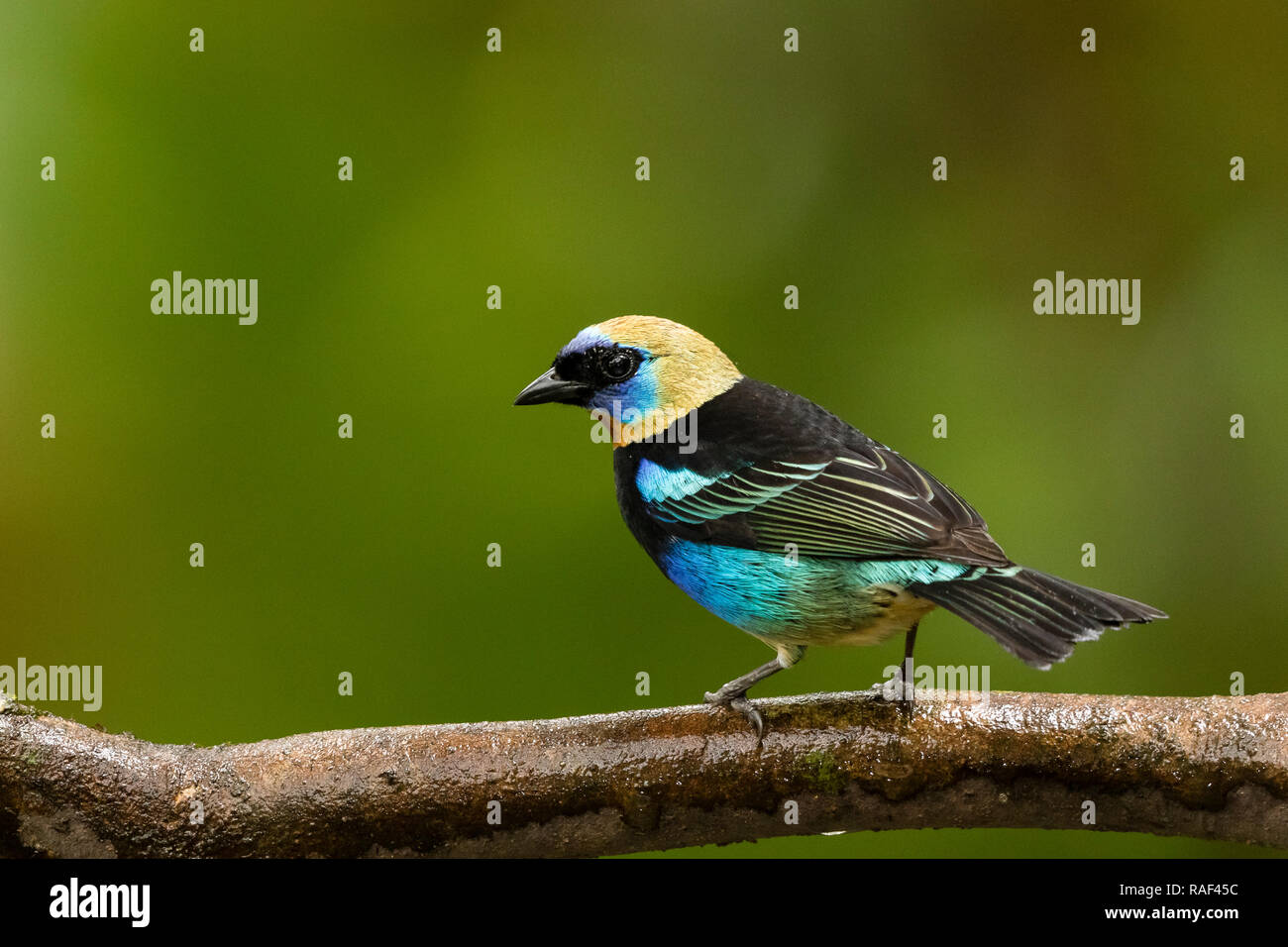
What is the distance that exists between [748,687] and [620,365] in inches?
40.0

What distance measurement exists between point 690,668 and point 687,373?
5.50 ft

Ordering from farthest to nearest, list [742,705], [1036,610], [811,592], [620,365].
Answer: [620,365], [811,592], [742,705], [1036,610]

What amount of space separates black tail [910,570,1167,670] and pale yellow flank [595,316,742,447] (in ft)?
3.20

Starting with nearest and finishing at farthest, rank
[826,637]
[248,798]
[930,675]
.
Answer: [248,798], [826,637], [930,675]

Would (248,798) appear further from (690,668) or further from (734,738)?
(690,668)

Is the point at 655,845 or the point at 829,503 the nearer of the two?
the point at 655,845

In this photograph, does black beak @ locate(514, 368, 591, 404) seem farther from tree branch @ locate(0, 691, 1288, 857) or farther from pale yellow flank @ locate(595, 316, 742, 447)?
tree branch @ locate(0, 691, 1288, 857)

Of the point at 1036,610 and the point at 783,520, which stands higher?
the point at 783,520

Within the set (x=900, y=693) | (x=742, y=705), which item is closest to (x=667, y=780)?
(x=742, y=705)

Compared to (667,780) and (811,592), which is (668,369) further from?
(667,780)

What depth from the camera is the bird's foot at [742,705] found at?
3168 mm

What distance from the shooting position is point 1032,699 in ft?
10.3

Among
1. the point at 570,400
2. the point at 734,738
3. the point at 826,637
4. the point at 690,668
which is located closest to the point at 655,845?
the point at 734,738

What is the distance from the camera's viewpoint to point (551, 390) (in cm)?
387
